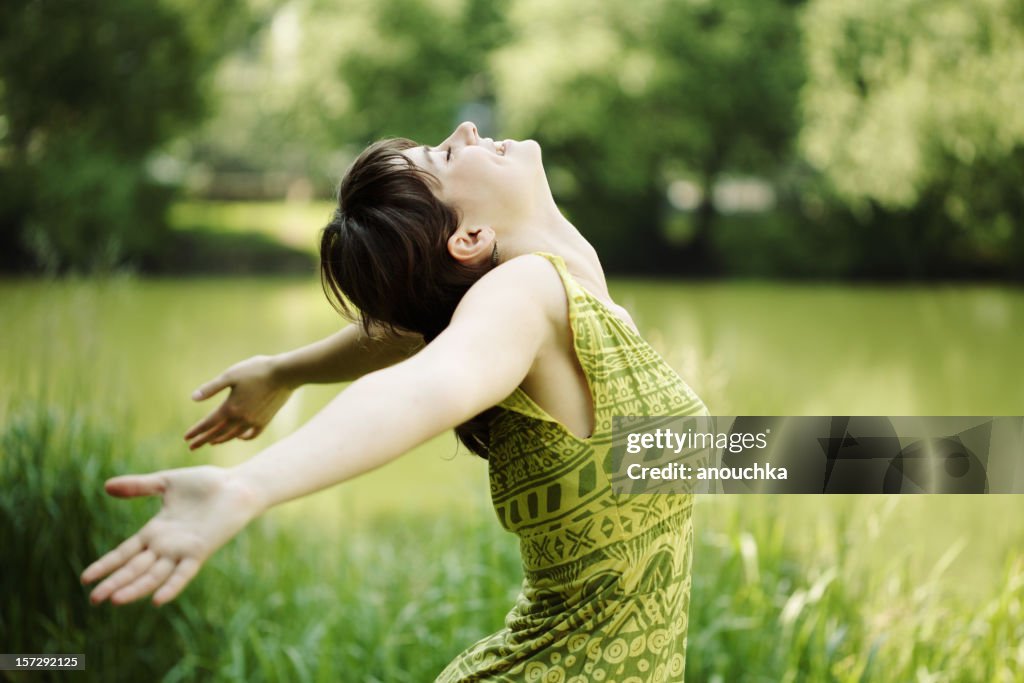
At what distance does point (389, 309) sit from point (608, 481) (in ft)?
1.30

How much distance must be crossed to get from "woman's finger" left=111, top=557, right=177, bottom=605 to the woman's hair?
0.57 meters

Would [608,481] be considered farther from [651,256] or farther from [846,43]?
[651,256]

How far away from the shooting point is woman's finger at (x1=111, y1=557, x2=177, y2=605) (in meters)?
0.95

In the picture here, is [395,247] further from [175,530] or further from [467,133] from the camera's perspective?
[175,530]

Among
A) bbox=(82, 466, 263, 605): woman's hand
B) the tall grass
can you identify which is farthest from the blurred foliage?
bbox=(82, 466, 263, 605): woman's hand

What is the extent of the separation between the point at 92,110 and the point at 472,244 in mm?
21976

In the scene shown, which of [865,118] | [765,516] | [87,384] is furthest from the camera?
[865,118]

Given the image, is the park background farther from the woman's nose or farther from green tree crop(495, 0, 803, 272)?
the woman's nose

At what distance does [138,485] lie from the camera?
0.99 metres

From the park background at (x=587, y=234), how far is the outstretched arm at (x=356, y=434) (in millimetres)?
478

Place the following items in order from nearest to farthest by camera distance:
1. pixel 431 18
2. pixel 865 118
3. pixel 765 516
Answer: pixel 765 516 → pixel 865 118 → pixel 431 18

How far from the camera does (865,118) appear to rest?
1897 cm

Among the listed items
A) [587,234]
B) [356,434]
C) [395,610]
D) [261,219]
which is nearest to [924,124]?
[587,234]

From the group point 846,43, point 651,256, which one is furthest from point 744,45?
point 651,256
